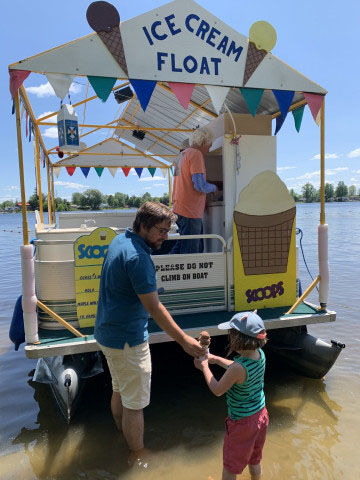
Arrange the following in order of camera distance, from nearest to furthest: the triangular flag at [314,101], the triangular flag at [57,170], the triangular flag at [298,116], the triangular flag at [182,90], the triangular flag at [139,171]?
the triangular flag at [182,90] → the triangular flag at [314,101] → the triangular flag at [298,116] → the triangular flag at [57,170] → the triangular flag at [139,171]

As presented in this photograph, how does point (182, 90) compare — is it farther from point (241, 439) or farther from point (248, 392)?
point (241, 439)

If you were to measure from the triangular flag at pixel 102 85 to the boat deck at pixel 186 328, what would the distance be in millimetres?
2241

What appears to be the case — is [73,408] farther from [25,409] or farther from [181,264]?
[181,264]

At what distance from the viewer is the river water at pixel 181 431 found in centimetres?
326

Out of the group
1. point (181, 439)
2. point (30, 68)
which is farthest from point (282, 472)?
→ point (30, 68)

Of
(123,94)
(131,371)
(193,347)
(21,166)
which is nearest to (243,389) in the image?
(193,347)

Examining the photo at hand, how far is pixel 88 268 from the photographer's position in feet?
12.8

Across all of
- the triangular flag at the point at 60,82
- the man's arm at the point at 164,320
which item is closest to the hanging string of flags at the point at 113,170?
the triangular flag at the point at 60,82

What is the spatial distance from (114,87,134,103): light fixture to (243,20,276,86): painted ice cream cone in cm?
262

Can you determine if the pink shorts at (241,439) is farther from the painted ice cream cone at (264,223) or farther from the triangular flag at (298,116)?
the triangular flag at (298,116)

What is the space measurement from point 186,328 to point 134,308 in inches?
50.8

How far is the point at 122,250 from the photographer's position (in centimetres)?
261

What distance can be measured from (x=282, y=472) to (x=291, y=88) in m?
3.68

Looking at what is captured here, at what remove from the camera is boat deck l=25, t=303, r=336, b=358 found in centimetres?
347
